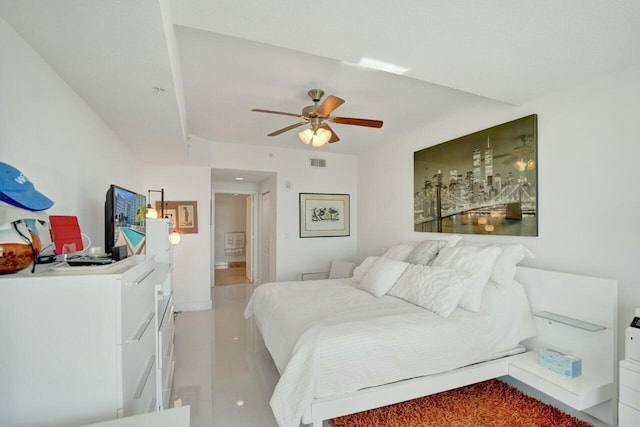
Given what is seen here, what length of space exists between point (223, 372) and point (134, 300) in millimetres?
1895

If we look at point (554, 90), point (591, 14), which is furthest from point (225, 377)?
point (554, 90)

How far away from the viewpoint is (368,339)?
79.0 inches

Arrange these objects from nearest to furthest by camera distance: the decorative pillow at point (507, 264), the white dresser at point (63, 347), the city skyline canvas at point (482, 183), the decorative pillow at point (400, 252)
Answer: the white dresser at point (63, 347) → the decorative pillow at point (507, 264) → the city skyline canvas at point (482, 183) → the decorative pillow at point (400, 252)

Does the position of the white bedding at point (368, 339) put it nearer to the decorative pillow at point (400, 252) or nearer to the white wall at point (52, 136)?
the decorative pillow at point (400, 252)

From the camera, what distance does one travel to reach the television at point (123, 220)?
1694 mm

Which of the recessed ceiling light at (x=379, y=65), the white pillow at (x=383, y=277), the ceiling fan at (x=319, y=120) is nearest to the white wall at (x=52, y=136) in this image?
the ceiling fan at (x=319, y=120)

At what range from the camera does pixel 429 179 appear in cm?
388

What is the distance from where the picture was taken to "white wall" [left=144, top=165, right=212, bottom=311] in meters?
4.70

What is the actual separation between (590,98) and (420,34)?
1.65 metres

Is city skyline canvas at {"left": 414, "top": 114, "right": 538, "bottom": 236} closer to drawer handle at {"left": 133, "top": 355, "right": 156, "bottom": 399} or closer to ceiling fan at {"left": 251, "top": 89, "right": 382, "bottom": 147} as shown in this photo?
ceiling fan at {"left": 251, "top": 89, "right": 382, "bottom": 147}

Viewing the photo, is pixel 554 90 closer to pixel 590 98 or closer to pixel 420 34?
pixel 590 98

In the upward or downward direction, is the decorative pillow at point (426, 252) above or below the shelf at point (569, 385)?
above

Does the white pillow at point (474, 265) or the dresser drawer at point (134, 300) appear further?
the white pillow at point (474, 265)

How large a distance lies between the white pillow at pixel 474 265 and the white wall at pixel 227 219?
7.58 meters
